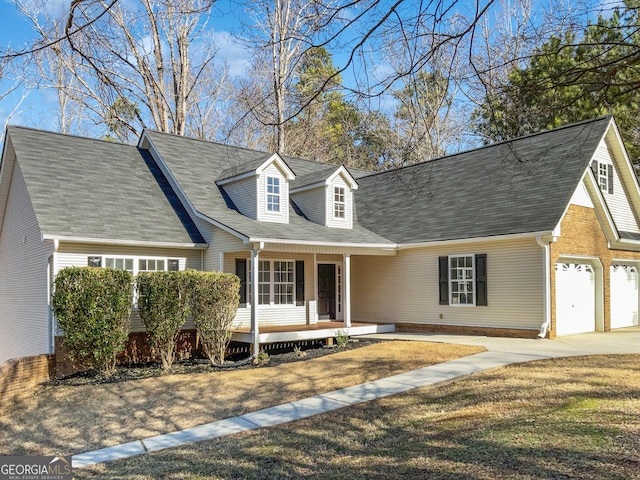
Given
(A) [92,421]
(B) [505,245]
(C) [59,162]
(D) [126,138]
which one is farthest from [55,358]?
(D) [126,138]

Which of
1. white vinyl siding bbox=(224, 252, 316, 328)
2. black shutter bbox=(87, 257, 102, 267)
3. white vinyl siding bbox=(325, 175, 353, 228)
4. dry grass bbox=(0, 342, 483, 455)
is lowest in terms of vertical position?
dry grass bbox=(0, 342, 483, 455)

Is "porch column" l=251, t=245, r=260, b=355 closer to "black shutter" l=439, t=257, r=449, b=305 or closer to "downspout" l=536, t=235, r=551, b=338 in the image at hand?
"black shutter" l=439, t=257, r=449, b=305

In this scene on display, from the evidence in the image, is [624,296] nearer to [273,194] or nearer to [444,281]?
[444,281]

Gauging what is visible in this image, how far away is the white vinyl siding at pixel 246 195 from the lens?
16219 mm

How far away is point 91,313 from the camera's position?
11.5m

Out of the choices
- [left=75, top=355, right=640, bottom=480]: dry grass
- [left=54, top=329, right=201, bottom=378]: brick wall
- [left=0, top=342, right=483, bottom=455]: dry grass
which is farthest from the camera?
[left=54, top=329, right=201, bottom=378]: brick wall

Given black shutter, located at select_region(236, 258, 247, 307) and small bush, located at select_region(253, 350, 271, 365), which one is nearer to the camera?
small bush, located at select_region(253, 350, 271, 365)

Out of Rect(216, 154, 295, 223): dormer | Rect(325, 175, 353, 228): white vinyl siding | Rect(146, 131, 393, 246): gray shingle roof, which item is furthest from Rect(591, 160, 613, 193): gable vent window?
Rect(216, 154, 295, 223): dormer

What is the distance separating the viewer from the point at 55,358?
39.7 feet

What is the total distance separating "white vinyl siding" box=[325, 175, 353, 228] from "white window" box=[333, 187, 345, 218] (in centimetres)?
9

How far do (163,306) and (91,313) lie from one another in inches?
61.7

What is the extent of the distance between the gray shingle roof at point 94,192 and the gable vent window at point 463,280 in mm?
7358

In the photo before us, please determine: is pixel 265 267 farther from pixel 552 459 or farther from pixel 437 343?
pixel 552 459

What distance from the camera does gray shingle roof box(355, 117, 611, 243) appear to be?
48.1ft
